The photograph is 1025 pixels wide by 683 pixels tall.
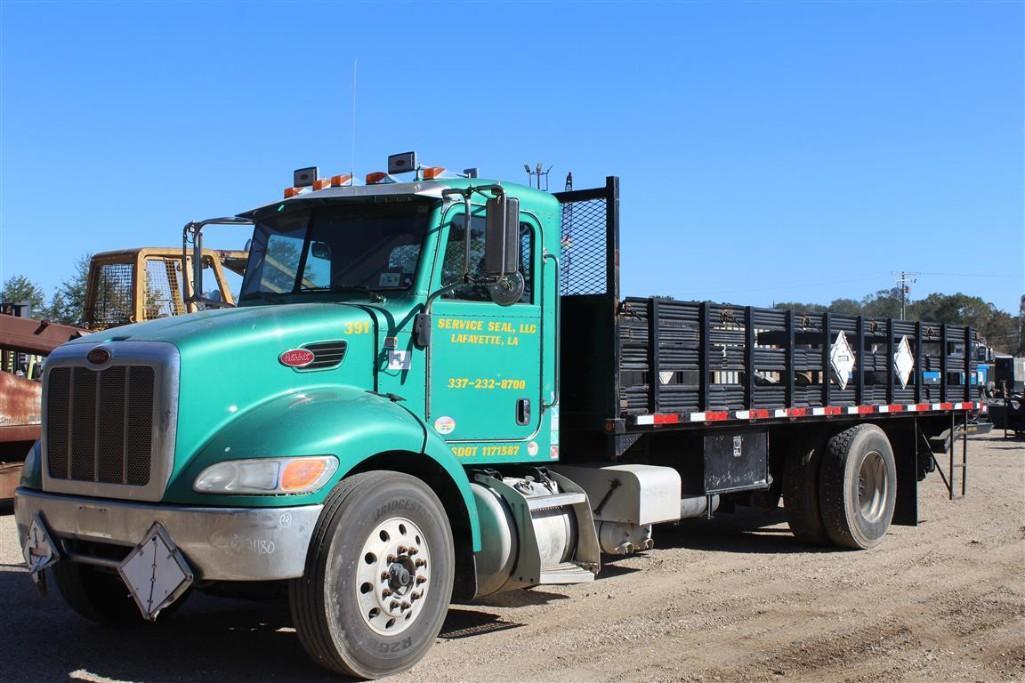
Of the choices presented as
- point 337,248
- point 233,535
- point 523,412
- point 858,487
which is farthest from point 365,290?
point 858,487

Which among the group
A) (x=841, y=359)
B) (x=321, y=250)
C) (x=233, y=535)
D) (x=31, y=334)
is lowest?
(x=233, y=535)

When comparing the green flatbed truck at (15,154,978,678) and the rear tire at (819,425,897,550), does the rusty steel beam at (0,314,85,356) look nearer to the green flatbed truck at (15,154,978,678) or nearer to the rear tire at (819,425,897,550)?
the green flatbed truck at (15,154,978,678)

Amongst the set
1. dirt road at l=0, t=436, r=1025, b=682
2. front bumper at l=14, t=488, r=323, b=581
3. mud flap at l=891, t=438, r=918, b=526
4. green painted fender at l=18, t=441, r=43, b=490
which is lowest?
dirt road at l=0, t=436, r=1025, b=682

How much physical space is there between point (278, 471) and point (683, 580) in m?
4.39

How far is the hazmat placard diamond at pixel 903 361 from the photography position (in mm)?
11031

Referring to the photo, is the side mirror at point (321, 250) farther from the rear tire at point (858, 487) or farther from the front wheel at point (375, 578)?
the rear tire at point (858, 487)

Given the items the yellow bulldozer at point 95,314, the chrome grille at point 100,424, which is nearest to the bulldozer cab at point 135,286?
the yellow bulldozer at point 95,314

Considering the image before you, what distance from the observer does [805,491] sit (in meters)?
10.1

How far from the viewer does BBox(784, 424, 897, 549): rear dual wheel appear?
9977 millimetres

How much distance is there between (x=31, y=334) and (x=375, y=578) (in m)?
8.20

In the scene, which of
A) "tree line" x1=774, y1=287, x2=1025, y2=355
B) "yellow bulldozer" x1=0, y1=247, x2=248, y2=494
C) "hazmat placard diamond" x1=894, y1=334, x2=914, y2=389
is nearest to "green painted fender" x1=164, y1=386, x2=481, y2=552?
"yellow bulldozer" x1=0, y1=247, x2=248, y2=494

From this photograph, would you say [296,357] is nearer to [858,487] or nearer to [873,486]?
[858,487]

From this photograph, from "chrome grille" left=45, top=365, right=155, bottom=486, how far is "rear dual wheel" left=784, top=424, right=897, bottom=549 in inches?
270

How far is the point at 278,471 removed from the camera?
502 centimetres
